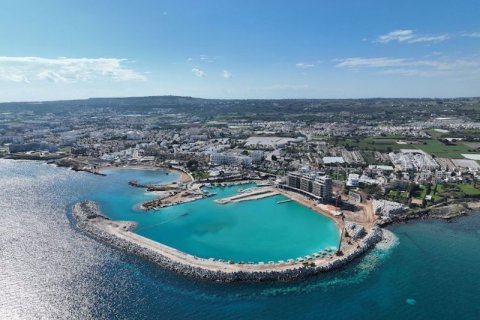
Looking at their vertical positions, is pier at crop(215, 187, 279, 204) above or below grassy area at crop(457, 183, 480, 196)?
below

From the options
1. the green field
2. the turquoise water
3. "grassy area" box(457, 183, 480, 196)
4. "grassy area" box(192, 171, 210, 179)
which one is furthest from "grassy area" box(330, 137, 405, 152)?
the turquoise water

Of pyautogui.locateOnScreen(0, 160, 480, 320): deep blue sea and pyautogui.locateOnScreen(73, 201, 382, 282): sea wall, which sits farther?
pyautogui.locateOnScreen(73, 201, 382, 282): sea wall

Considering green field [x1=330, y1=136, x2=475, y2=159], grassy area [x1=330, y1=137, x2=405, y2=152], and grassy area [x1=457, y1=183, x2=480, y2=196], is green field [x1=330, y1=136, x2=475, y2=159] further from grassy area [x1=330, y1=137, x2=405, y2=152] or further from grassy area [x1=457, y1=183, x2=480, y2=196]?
grassy area [x1=457, y1=183, x2=480, y2=196]

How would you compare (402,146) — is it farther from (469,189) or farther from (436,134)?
(469,189)

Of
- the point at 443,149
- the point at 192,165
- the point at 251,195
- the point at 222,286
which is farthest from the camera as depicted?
the point at 443,149

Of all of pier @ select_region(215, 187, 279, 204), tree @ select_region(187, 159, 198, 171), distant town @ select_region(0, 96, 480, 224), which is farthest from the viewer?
tree @ select_region(187, 159, 198, 171)

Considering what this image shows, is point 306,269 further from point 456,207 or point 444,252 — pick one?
point 456,207

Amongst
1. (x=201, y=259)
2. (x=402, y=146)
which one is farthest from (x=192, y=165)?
(x=402, y=146)

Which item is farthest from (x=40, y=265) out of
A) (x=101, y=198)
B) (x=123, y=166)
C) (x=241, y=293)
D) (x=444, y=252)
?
(x=123, y=166)
